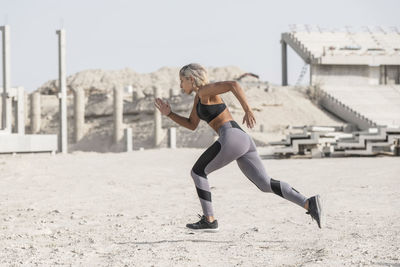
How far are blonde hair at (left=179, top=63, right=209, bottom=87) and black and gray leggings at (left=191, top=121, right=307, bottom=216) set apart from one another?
44 cm

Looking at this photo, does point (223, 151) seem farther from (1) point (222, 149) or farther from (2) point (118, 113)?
(2) point (118, 113)

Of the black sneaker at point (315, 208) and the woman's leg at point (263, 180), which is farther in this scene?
the woman's leg at point (263, 180)

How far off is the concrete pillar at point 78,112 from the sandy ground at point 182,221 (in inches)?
1029

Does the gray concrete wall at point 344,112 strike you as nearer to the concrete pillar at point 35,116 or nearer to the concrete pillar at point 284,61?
the concrete pillar at point 284,61

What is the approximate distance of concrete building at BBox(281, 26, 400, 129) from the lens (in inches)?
Result: 1690

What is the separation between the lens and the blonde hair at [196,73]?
588cm

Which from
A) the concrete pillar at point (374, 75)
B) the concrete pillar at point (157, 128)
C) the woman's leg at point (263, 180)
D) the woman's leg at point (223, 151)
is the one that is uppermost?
the concrete pillar at point (374, 75)

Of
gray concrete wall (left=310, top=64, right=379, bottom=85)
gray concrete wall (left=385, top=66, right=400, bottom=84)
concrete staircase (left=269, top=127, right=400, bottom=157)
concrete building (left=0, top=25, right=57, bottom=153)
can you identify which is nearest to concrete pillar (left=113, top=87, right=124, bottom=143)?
gray concrete wall (left=310, top=64, right=379, bottom=85)

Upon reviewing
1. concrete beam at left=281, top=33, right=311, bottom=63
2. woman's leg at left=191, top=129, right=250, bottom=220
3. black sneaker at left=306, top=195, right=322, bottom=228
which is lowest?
black sneaker at left=306, top=195, right=322, bottom=228

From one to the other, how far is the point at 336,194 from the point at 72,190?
14.5 ft

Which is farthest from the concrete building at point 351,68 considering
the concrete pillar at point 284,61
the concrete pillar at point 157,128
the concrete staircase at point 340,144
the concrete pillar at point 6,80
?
the concrete pillar at point 6,80

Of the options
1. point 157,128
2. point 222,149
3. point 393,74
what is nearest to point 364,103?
point 393,74

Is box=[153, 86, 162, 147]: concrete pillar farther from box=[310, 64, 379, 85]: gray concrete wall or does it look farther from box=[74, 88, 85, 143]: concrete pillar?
box=[310, 64, 379, 85]: gray concrete wall

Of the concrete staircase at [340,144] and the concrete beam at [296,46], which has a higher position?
the concrete beam at [296,46]
